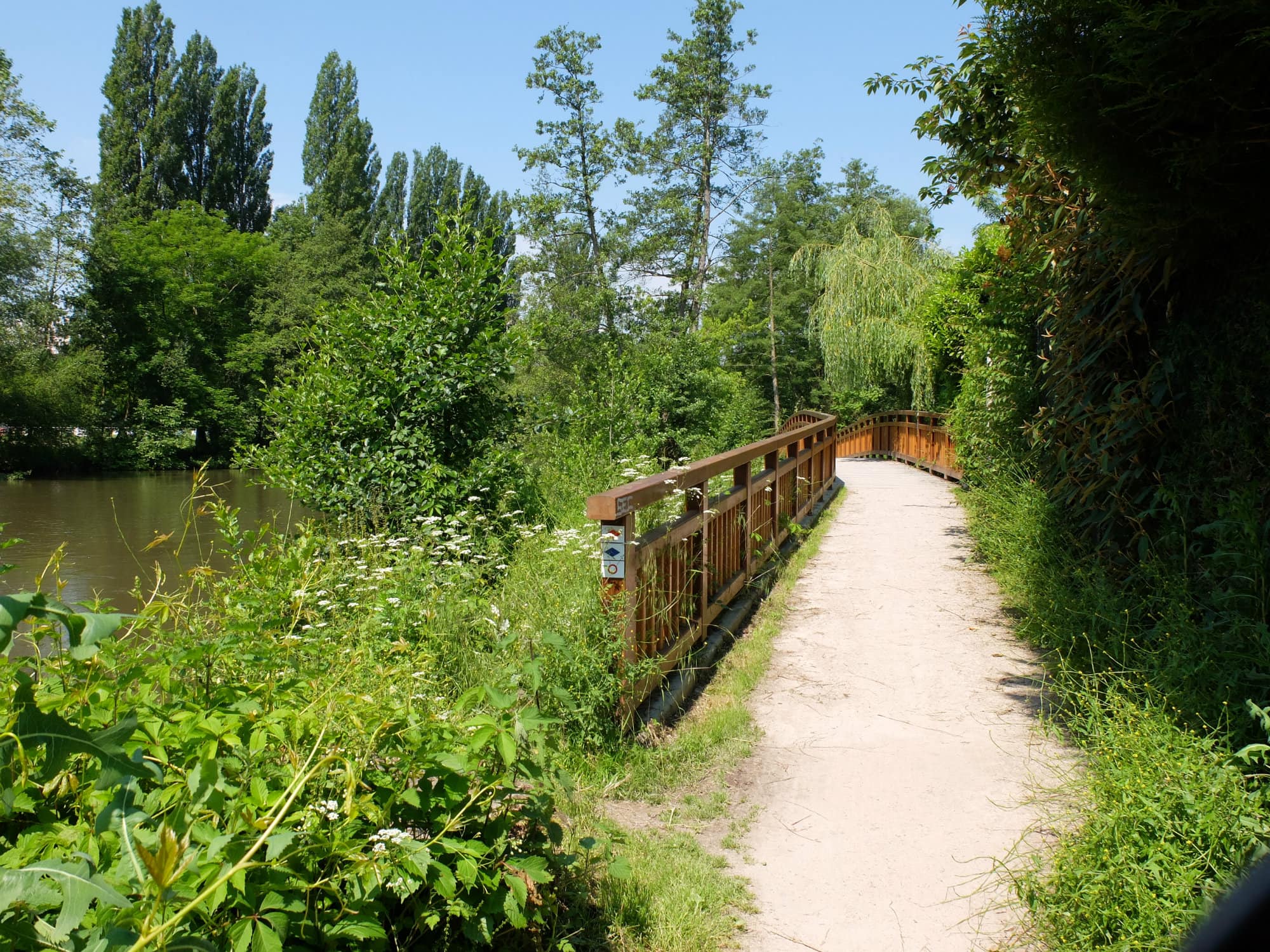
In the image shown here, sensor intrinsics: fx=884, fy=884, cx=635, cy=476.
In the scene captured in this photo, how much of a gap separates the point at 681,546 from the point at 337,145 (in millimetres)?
49644

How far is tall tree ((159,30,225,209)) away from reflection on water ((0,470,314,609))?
62.8 ft

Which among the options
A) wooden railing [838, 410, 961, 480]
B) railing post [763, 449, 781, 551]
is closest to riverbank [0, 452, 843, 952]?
railing post [763, 449, 781, 551]

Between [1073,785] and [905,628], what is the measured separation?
3186 mm

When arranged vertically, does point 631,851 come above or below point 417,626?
below

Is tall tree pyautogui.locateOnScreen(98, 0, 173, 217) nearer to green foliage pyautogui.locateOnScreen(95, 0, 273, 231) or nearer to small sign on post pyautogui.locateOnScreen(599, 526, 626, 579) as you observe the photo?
green foliage pyautogui.locateOnScreen(95, 0, 273, 231)

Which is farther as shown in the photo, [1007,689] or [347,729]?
[1007,689]

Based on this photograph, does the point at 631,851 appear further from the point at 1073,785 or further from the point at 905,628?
the point at 905,628

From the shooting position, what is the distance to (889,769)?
13.7 feet

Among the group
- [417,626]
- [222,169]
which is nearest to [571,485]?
[417,626]

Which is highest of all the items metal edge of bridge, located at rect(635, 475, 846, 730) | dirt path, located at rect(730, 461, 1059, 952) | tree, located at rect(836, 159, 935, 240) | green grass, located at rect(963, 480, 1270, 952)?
tree, located at rect(836, 159, 935, 240)

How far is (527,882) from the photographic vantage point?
241 cm

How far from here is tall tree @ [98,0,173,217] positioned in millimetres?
42844

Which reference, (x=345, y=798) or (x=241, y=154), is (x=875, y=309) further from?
(x=241, y=154)

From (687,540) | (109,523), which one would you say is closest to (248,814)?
(687,540)
